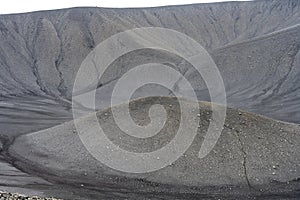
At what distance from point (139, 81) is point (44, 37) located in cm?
2501

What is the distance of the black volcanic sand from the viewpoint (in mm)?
17422

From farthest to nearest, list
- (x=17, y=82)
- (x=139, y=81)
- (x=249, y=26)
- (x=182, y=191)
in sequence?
(x=249, y=26) → (x=17, y=82) → (x=139, y=81) → (x=182, y=191)

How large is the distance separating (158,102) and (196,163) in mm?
5015

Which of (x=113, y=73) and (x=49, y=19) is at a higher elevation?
(x=49, y=19)

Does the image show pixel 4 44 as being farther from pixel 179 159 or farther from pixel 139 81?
pixel 179 159

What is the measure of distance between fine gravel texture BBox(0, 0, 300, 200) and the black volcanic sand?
0.18ft

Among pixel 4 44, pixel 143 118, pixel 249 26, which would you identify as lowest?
pixel 143 118

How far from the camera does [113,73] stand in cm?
5534

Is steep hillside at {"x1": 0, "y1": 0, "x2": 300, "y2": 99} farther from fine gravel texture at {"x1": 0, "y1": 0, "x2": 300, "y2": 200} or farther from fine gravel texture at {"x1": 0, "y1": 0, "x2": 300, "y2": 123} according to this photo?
fine gravel texture at {"x1": 0, "y1": 0, "x2": 300, "y2": 200}

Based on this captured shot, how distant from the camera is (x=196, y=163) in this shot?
19.0 m

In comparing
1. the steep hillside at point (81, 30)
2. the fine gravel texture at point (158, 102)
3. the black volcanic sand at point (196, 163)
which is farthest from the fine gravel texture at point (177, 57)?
the black volcanic sand at point (196, 163)

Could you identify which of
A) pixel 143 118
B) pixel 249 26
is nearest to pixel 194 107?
pixel 143 118

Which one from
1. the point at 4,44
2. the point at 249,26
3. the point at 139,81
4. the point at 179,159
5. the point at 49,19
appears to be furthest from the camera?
the point at 249,26

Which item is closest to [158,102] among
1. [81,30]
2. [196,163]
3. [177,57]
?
[196,163]
